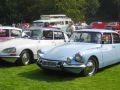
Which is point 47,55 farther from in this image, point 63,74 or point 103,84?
point 103,84

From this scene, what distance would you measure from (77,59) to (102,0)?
73391mm

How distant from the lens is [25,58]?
1223 centimetres

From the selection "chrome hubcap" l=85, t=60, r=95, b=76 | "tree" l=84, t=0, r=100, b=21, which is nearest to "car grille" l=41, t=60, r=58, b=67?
"chrome hubcap" l=85, t=60, r=95, b=76

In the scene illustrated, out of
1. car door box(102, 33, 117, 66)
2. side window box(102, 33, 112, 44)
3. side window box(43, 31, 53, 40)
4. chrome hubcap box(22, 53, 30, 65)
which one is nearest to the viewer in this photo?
car door box(102, 33, 117, 66)

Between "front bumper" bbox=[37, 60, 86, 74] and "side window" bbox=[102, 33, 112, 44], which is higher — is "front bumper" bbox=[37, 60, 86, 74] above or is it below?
below

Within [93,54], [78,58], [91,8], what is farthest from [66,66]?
[91,8]

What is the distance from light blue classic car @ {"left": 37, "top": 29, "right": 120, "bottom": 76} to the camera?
979cm

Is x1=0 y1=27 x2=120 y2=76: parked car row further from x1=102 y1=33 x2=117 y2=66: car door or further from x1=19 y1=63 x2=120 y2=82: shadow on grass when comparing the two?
x1=19 y1=63 x2=120 y2=82: shadow on grass

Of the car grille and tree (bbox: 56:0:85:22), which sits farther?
tree (bbox: 56:0:85:22)

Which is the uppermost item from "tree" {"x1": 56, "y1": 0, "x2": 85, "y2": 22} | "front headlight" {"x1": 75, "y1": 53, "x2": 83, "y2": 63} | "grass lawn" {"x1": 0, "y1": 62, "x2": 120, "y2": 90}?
"tree" {"x1": 56, "y1": 0, "x2": 85, "y2": 22}

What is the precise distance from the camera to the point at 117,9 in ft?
256

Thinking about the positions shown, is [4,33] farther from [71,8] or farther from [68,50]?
[71,8]

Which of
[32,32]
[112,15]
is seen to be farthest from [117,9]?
[32,32]

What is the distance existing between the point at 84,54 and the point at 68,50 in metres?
0.59
